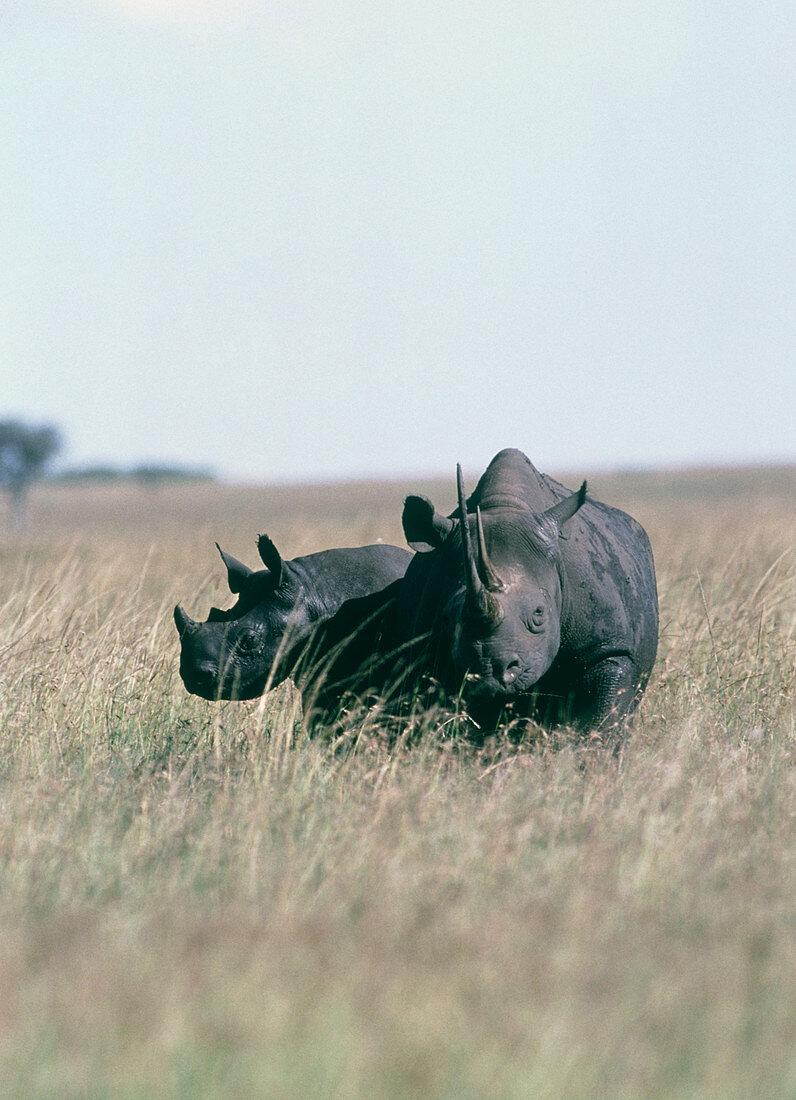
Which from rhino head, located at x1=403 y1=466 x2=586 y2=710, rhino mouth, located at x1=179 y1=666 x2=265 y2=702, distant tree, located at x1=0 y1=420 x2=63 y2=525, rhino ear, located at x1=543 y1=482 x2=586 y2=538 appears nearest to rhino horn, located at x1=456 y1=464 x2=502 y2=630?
rhino head, located at x1=403 y1=466 x2=586 y2=710

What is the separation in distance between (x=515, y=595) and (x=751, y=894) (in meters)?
1.50

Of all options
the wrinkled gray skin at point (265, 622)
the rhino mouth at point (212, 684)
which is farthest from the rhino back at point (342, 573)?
the rhino mouth at point (212, 684)

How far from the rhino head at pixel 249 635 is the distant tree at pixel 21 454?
6169cm

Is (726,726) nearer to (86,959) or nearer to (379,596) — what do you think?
(379,596)

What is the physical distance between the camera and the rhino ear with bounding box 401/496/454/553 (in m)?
5.22

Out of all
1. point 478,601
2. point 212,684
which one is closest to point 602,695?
point 478,601

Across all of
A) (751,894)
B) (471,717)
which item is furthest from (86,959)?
(471,717)

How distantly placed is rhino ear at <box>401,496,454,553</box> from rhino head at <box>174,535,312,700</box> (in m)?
0.58

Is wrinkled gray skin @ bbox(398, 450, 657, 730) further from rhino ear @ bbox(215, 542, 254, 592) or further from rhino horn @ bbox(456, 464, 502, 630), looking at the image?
rhino ear @ bbox(215, 542, 254, 592)

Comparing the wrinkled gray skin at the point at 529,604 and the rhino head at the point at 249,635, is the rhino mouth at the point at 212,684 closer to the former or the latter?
the rhino head at the point at 249,635

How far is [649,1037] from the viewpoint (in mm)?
2768

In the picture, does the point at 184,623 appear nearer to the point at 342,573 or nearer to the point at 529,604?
the point at 342,573

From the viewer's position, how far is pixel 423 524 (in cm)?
529

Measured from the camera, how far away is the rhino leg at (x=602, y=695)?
17.6 ft
